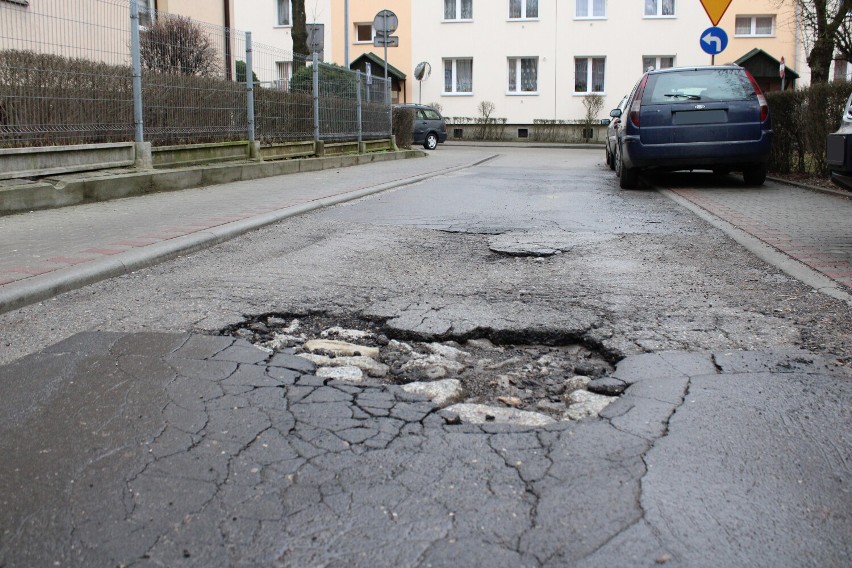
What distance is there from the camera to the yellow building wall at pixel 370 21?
40.8m

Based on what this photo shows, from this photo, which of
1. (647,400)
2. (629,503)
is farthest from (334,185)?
(629,503)

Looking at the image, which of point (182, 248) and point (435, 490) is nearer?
point (435, 490)

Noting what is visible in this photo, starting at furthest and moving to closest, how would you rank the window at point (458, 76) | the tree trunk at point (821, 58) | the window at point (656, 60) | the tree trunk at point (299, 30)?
the window at point (458, 76) → the window at point (656, 60) → the tree trunk at point (299, 30) → the tree trunk at point (821, 58)

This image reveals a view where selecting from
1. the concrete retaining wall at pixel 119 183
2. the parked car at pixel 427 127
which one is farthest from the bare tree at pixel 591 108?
the concrete retaining wall at pixel 119 183

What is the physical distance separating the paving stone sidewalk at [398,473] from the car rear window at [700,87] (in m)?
8.49

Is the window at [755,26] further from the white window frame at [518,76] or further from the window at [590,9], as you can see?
the white window frame at [518,76]

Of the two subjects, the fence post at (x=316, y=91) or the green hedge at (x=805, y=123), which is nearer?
the green hedge at (x=805, y=123)

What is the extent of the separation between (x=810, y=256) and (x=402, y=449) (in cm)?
473

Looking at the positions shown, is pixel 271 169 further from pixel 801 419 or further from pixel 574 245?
pixel 801 419

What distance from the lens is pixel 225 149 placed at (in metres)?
13.7

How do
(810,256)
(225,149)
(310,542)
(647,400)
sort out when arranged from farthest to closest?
1. (225,149)
2. (810,256)
3. (647,400)
4. (310,542)

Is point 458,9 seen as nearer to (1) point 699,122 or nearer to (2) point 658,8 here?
(2) point 658,8

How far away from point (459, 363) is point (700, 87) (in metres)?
8.96

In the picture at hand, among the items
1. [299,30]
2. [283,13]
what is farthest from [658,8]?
[299,30]
